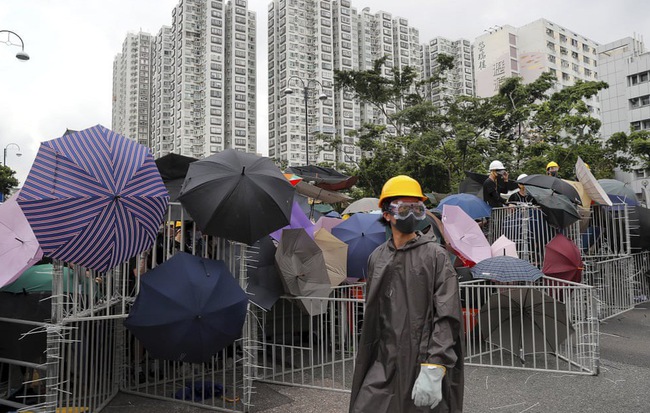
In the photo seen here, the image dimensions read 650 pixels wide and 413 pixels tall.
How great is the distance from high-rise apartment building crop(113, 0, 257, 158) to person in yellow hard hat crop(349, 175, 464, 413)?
8231cm

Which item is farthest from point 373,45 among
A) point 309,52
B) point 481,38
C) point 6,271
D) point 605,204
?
point 6,271

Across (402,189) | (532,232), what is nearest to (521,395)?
(402,189)

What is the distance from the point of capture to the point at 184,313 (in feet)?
14.4

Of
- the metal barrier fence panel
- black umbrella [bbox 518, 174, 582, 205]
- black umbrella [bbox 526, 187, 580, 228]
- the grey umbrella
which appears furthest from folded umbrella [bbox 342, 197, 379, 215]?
the grey umbrella

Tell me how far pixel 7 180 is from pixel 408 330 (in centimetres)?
3142

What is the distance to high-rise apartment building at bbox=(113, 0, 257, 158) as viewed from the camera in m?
84.4

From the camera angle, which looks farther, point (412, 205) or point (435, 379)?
point (412, 205)

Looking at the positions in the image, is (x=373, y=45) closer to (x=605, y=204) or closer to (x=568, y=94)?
(x=568, y=94)

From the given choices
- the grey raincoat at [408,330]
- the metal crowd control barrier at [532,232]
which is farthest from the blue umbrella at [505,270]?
the grey raincoat at [408,330]

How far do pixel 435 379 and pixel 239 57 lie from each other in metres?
90.3

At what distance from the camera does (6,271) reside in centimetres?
470

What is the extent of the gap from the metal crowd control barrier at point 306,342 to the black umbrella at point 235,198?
145 cm

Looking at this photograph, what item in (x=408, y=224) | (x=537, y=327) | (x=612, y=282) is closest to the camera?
(x=408, y=224)

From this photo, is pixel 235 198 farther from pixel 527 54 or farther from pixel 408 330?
pixel 527 54
